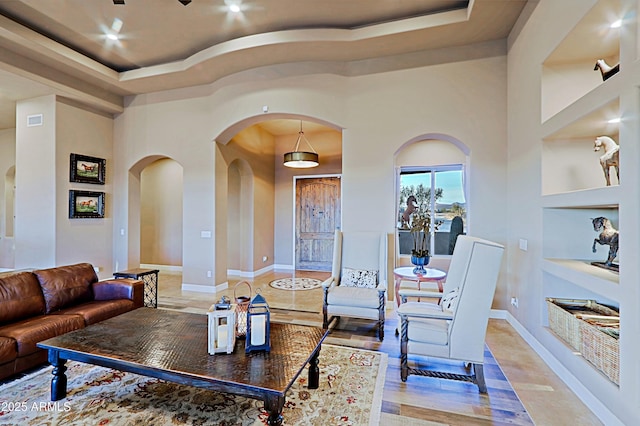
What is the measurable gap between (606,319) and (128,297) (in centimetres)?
472

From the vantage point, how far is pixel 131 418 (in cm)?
205

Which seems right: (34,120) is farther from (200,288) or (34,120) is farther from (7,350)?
(7,350)

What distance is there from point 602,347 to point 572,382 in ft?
1.69

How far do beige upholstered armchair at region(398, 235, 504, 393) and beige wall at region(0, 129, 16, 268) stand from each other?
32.1 ft

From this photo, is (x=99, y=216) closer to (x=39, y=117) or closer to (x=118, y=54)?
(x=39, y=117)

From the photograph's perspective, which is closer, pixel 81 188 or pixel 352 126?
pixel 352 126

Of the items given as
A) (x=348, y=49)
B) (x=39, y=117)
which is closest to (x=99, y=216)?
(x=39, y=117)

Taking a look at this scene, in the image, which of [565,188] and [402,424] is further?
[565,188]

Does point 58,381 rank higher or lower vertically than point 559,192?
lower

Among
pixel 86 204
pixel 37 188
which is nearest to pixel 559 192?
pixel 86 204

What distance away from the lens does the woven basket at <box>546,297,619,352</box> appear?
2527 millimetres

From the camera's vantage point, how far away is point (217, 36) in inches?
176

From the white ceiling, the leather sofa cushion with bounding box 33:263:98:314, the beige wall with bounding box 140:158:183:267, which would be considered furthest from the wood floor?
the beige wall with bounding box 140:158:183:267

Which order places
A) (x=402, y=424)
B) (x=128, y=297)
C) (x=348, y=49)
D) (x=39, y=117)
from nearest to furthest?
(x=402, y=424)
(x=128, y=297)
(x=348, y=49)
(x=39, y=117)
